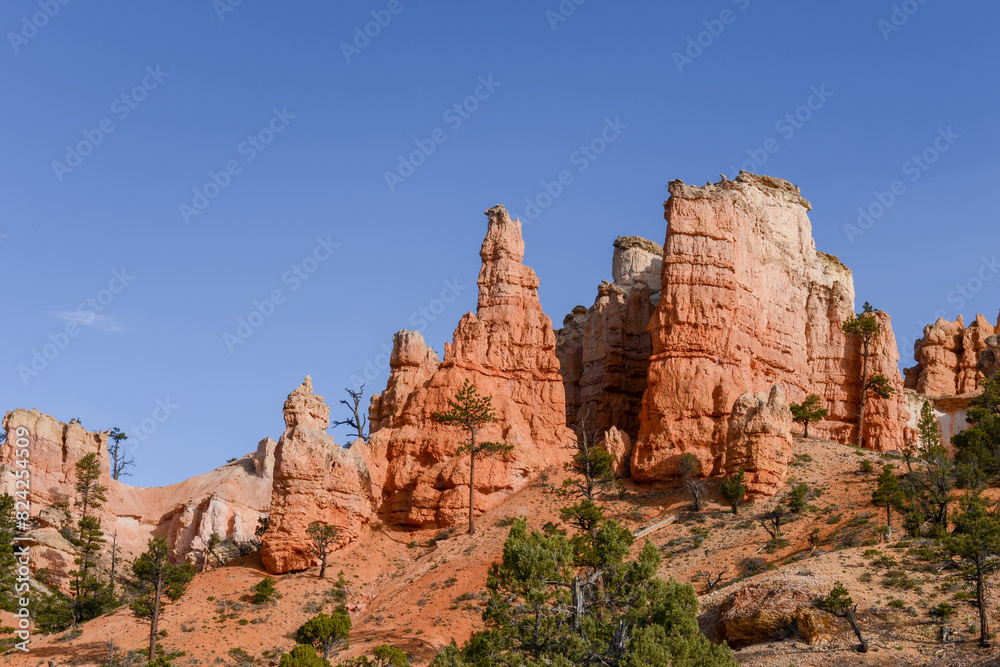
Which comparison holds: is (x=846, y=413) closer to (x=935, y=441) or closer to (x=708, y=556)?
(x=935, y=441)

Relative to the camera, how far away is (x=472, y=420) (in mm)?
70688

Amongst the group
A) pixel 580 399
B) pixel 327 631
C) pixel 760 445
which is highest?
pixel 580 399

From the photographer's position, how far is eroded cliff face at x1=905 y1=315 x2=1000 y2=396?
9456 cm

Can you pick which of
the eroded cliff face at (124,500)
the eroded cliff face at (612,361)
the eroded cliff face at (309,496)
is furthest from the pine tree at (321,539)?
the eroded cliff face at (612,361)

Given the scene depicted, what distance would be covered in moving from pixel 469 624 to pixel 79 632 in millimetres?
20704

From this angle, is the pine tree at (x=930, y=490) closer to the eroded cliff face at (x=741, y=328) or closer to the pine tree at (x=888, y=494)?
the pine tree at (x=888, y=494)

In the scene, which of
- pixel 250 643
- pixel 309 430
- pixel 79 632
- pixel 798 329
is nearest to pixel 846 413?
pixel 798 329

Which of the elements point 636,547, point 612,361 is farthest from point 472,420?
point 612,361

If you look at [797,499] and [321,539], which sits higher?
[797,499]

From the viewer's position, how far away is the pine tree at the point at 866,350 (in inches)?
3179

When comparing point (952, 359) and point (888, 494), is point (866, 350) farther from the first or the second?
point (888, 494)

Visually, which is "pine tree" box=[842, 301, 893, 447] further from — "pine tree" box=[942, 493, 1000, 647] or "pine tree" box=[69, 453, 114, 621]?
"pine tree" box=[69, 453, 114, 621]

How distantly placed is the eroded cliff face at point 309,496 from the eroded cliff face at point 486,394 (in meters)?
3.47

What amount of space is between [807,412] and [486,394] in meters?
21.9
